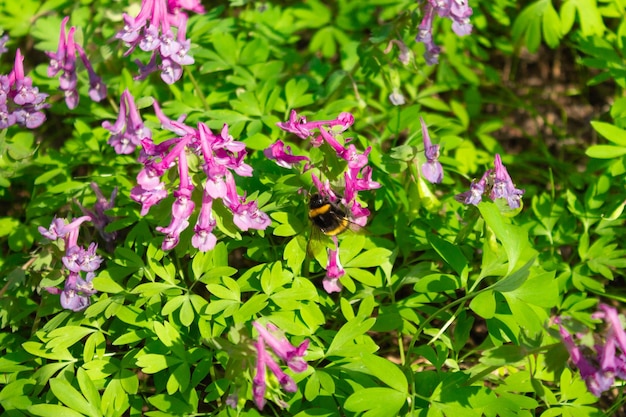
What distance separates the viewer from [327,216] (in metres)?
2.96

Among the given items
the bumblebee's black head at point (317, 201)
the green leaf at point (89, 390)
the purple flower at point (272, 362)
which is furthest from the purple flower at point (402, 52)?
the green leaf at point (89, 390)

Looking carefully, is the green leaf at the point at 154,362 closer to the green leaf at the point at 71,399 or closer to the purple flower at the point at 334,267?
the green leaf at the point at 71,399

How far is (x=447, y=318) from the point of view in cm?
335

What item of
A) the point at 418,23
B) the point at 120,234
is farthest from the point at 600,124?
the point at 120,234

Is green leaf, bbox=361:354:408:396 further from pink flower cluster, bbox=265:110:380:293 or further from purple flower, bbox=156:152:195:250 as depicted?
purple flower, bbox=156:152:195:250

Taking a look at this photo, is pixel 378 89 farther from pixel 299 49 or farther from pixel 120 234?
pixel 120 234

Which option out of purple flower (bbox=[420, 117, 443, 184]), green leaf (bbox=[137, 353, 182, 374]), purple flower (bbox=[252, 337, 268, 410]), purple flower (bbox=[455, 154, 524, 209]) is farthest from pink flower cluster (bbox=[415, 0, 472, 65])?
green leaf (bbox=[137, 353, 182, 374])

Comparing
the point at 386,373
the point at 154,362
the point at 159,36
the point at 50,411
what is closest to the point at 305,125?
the point at 159,36

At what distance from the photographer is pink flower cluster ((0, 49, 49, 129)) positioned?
344 centimetres

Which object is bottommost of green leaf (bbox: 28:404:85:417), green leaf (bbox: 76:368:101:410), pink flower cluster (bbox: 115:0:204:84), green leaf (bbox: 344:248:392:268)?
green leaf (bbox: 28:404:85:417)

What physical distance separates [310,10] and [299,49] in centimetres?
119

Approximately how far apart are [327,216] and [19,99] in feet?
6.27

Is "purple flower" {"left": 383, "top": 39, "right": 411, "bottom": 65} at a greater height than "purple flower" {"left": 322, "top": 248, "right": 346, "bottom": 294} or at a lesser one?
greater

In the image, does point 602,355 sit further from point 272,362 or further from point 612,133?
point 612,133
